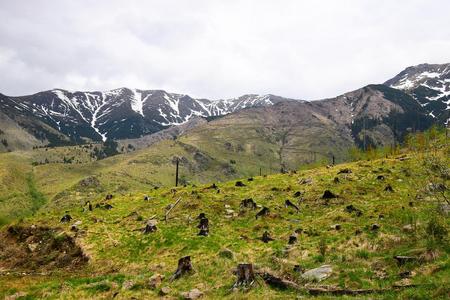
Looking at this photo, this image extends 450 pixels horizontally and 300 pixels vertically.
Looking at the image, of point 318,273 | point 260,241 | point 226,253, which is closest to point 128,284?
point 226,253

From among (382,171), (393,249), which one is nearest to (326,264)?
(393,249)

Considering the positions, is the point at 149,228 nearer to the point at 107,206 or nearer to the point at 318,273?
the point at 107,206

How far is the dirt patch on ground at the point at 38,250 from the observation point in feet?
147

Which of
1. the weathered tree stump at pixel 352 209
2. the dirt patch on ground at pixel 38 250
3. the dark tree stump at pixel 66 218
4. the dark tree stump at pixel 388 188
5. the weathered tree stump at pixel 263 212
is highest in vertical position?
the dark tree stump at pixel 388 188

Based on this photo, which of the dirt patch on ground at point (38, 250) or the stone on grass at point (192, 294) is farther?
the dirt patch on ground at point (38, 250)

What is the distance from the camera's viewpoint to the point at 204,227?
153 ft

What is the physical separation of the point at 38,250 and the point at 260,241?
27400mm

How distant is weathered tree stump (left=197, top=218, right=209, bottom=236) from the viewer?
4497cm

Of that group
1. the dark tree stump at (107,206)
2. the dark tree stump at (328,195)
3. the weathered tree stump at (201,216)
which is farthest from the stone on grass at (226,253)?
the dark tree stump at (107,206)

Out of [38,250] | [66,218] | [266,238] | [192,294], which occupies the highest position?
[192,294]

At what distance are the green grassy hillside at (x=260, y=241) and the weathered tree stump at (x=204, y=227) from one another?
90 centimetres

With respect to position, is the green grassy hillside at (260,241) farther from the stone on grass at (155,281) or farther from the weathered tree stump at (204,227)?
the weathered tree stump at (204,227)

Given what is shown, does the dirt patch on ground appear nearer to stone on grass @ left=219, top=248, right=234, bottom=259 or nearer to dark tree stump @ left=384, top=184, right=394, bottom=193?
stone on grass @ left=219, top=248, right=234, bottom=259

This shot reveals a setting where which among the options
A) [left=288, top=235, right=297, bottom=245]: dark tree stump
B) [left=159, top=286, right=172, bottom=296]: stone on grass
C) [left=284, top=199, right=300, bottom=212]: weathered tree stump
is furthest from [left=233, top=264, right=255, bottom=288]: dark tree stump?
[left=284, top=199, right=300, bottom=212]: weathered tree stump
